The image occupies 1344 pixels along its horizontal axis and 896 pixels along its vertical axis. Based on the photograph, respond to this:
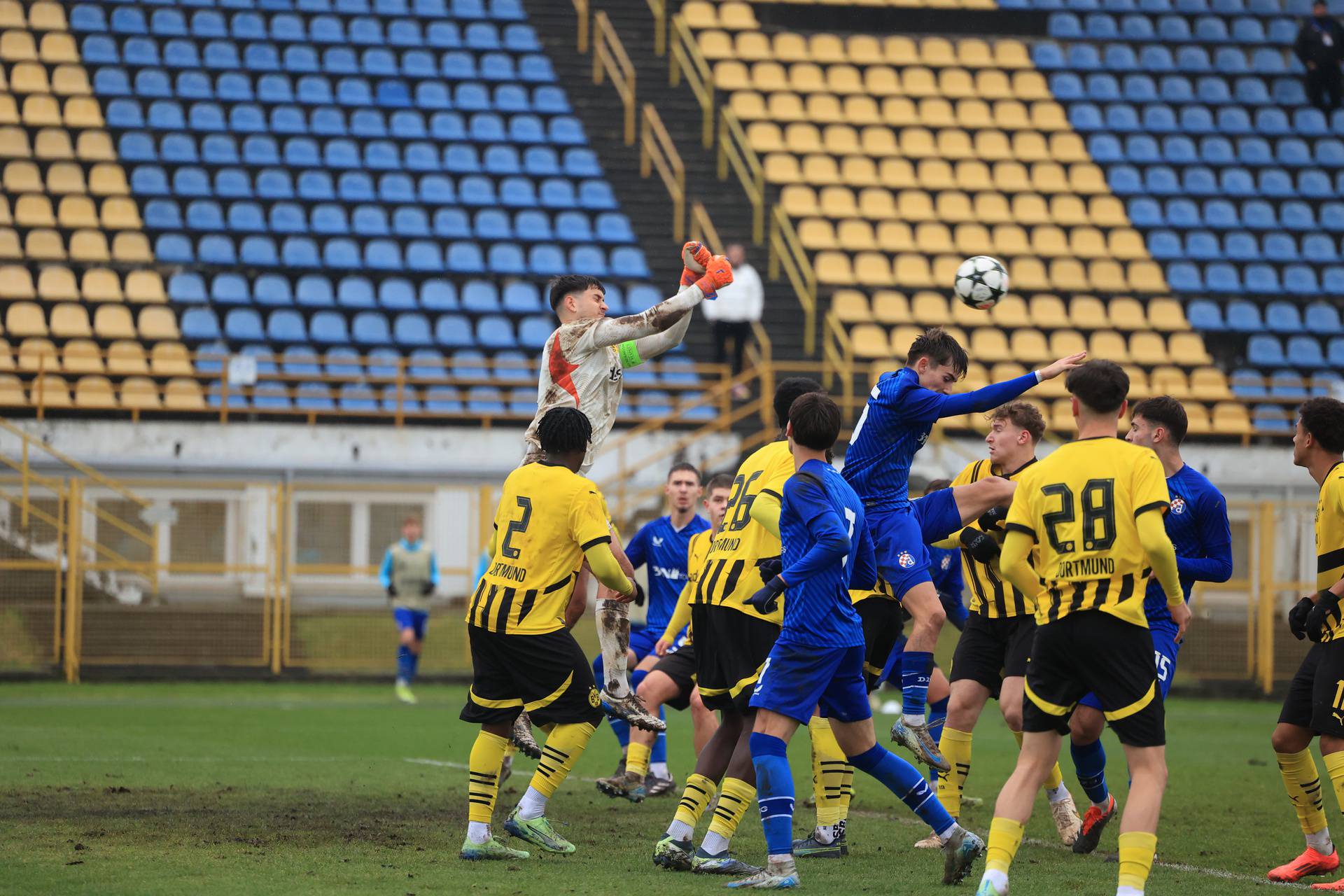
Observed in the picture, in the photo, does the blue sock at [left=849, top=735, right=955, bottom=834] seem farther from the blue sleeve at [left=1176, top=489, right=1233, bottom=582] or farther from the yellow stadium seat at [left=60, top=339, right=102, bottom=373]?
the yellow stadium seat at [left=60, top=339, right=102, bottom=373]

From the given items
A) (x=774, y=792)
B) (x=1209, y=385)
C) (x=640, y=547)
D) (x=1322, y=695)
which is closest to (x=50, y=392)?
(x=640, y=547)

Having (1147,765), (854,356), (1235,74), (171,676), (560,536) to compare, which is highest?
(1235,74)

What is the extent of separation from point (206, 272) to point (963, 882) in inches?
766

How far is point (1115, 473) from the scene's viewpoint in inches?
236

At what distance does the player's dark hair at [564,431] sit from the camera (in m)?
7.39

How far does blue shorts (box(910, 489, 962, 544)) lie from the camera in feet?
26.7

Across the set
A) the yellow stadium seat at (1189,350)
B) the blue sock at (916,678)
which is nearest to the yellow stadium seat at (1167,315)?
the yellow stadium seat at (1189,350)

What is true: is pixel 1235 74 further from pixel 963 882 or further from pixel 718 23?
pixel 963 882

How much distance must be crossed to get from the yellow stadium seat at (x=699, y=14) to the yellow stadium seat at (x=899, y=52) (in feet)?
10.7

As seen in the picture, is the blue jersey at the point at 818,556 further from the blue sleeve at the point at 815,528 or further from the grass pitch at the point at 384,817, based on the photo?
the grass pitch at the point at 384,817

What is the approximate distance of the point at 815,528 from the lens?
6.51 meters

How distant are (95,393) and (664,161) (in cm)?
1068

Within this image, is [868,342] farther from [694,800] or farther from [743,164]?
[694,800]

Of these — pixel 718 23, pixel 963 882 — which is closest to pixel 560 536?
pixel 963 882
